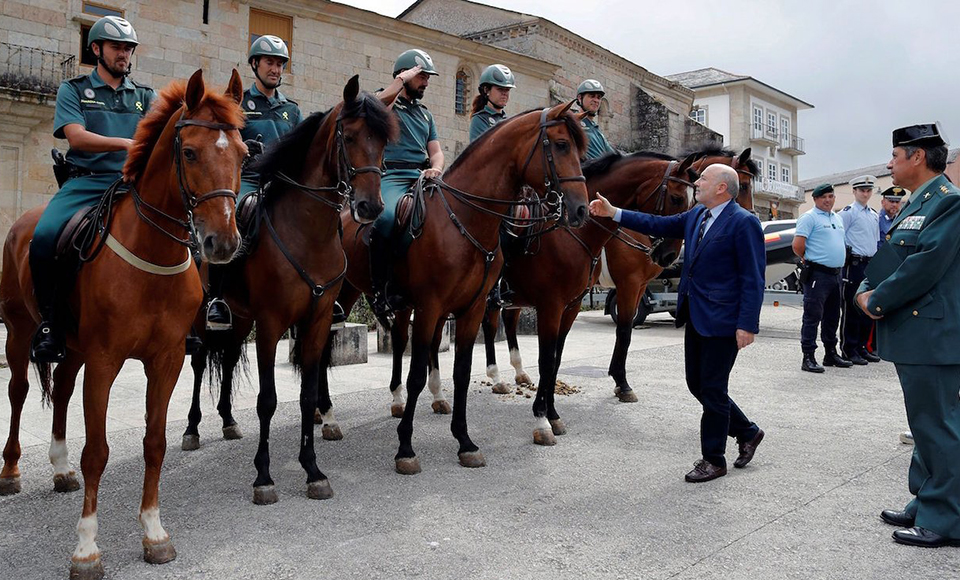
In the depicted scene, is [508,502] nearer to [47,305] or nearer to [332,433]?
[332,433]

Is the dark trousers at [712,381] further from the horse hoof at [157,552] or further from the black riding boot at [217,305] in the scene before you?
the horse hoof at [157,552]

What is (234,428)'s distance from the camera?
18.2 ft

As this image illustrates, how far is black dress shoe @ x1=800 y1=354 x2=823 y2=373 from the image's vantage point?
9.05m

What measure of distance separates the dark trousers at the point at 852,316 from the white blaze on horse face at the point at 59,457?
9.46 meters

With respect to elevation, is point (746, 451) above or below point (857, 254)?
below

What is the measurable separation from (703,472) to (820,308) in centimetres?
579

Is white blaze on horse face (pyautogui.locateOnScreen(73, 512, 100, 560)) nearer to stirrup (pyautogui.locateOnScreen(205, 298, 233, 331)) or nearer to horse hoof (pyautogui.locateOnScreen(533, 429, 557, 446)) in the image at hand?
stirrup (pyautogui.locateOnScreen(205, 298, 233, 331))

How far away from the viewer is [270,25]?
18.9 metres

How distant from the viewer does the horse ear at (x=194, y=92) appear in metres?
3.13

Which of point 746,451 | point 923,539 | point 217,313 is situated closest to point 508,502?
point 746,451

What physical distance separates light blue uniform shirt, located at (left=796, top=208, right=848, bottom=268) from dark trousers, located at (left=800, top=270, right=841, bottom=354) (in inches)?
8.7

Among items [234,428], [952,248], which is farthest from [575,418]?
[952,248]

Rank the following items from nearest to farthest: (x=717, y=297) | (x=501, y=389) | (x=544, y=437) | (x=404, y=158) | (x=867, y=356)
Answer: (x=717, y=297) → (x=544, y=437) → (x=404, y=158) → (x=501, y=389) → (x=867, y=356)

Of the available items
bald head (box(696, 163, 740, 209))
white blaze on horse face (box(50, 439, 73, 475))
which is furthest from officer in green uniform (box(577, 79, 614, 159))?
white blaze on horse face (box(50, 439, 73, 475))
